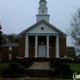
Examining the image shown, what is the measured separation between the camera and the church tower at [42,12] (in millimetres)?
42250

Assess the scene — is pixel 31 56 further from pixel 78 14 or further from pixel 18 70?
pixel 18 70

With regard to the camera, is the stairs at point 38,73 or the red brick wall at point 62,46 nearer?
the stairs at point 38,73

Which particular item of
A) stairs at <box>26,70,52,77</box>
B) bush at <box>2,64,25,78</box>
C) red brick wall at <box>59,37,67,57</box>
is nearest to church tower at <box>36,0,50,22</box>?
red brick wall at <box>59,37,67,57</box>

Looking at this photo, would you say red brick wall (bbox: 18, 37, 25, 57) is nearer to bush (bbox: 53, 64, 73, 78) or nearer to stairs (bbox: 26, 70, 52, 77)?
stairs (bbox: 26, 70, 52, 77)

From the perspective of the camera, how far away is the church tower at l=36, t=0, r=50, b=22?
139 ft

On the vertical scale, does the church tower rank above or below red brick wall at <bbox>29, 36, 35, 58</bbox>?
above

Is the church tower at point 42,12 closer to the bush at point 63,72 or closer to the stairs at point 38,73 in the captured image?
the stairs at point 38,73

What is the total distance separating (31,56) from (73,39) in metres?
9.01

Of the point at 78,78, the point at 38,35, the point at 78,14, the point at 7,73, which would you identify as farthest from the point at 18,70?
the point at 78,14

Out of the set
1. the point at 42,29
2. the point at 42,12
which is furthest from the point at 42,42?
the point at 42,12

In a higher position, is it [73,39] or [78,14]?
[78,14]

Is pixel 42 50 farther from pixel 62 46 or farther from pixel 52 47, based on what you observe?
pixel 62 46

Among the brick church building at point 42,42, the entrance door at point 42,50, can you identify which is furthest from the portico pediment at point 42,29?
the entrance door at point 42,50

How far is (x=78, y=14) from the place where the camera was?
33031 millimetres
